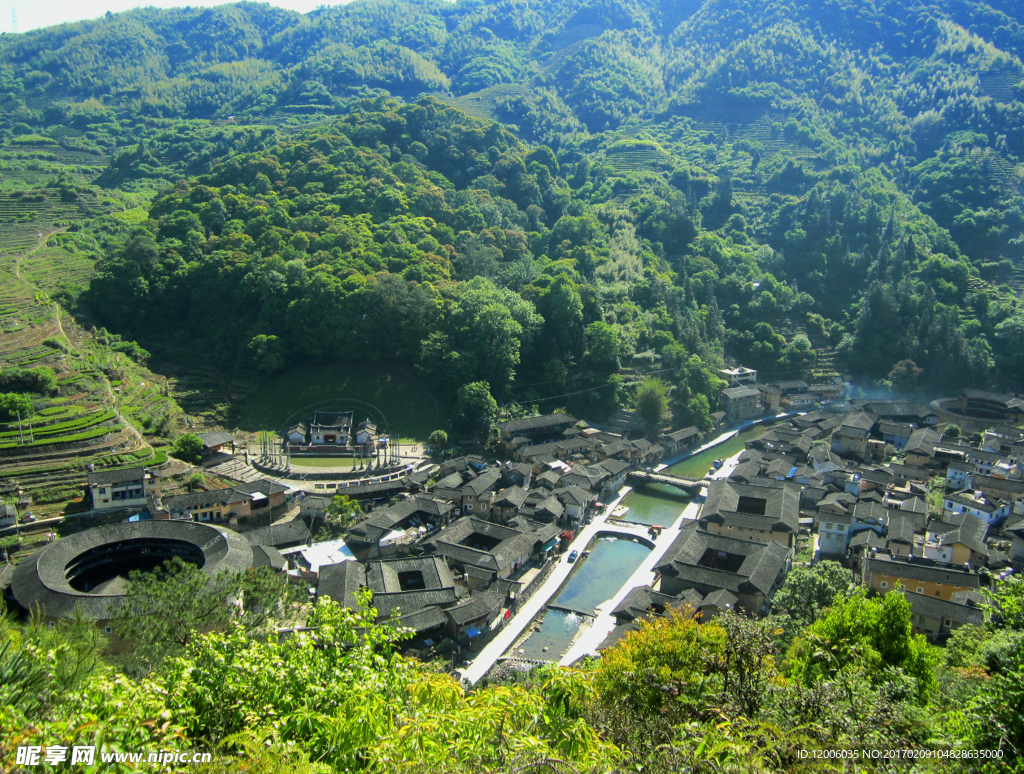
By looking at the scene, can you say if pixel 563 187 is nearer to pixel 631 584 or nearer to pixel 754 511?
pixel 754 511

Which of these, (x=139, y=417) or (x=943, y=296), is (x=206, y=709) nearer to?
(x=139, y=417)

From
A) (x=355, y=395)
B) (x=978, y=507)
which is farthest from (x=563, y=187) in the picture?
(x=978, y=507)

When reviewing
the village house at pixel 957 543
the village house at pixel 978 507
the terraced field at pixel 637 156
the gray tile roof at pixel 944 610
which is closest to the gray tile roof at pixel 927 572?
the gray tile roof at pixel 944 610

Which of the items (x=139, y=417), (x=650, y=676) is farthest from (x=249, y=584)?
(x=139, y=417)

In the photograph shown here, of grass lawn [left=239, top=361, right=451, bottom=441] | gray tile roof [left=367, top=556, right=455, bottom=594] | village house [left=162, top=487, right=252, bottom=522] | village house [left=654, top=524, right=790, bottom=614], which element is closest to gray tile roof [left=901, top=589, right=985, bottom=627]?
village house [left=654, top=524, right=790, bottom=614]

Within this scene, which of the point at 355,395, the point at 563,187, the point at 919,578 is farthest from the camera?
the point at 563,187

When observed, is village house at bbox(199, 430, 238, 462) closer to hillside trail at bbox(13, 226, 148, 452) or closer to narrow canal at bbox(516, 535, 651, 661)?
hillside trail at bbox(13, 226, 148, 452)
